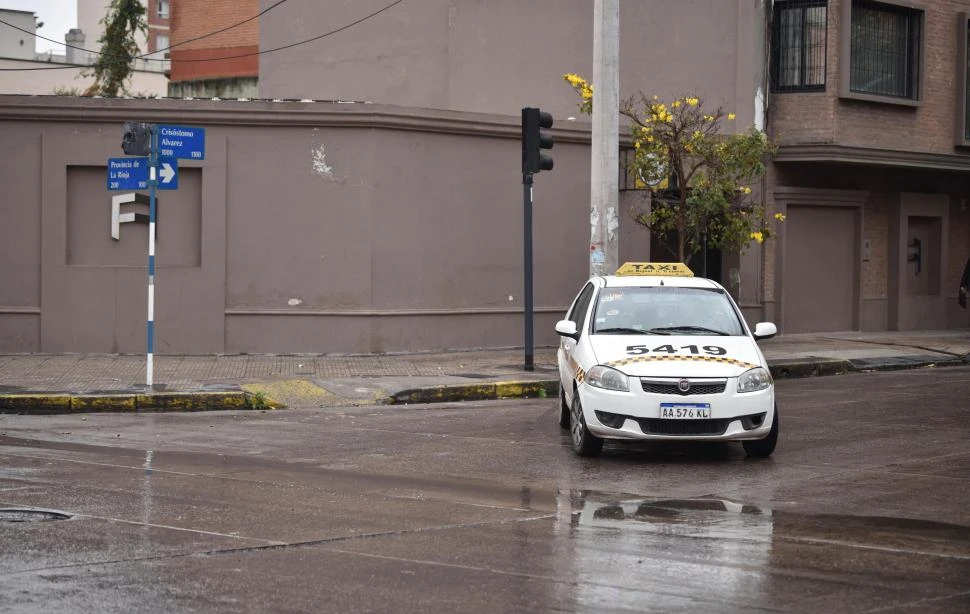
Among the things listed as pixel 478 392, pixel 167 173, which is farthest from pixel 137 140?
pixel 478 392

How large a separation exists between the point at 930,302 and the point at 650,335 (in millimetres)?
17954

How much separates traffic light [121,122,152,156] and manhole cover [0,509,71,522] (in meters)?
7.95

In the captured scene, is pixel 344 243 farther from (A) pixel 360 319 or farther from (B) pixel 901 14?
(B) pixel 901 14

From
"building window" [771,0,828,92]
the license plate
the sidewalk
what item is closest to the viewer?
the license plate

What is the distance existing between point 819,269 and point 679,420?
1581cm

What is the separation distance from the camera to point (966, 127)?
89.9 ft

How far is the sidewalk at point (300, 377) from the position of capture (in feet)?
51.6

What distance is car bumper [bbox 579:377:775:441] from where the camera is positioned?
451 inches

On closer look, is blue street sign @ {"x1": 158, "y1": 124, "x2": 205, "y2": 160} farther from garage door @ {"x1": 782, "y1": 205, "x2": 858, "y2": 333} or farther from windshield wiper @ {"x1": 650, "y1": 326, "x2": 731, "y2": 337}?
garage door @ {"x1": 782, "y1": 205, "x2": 858, "y2": 333}

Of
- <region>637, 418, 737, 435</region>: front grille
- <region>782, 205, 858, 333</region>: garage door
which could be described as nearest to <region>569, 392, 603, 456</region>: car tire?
<region>637, 418, 737, 435</region>: front grille

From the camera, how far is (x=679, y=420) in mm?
11469

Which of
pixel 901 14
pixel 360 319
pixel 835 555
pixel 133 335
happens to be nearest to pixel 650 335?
pixel 835 555

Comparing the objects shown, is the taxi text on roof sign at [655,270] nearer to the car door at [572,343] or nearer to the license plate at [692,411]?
the car door at [572,343]

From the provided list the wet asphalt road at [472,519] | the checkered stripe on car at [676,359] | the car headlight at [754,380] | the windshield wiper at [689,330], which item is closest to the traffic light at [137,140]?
the wet asphalt road at [472,519]
